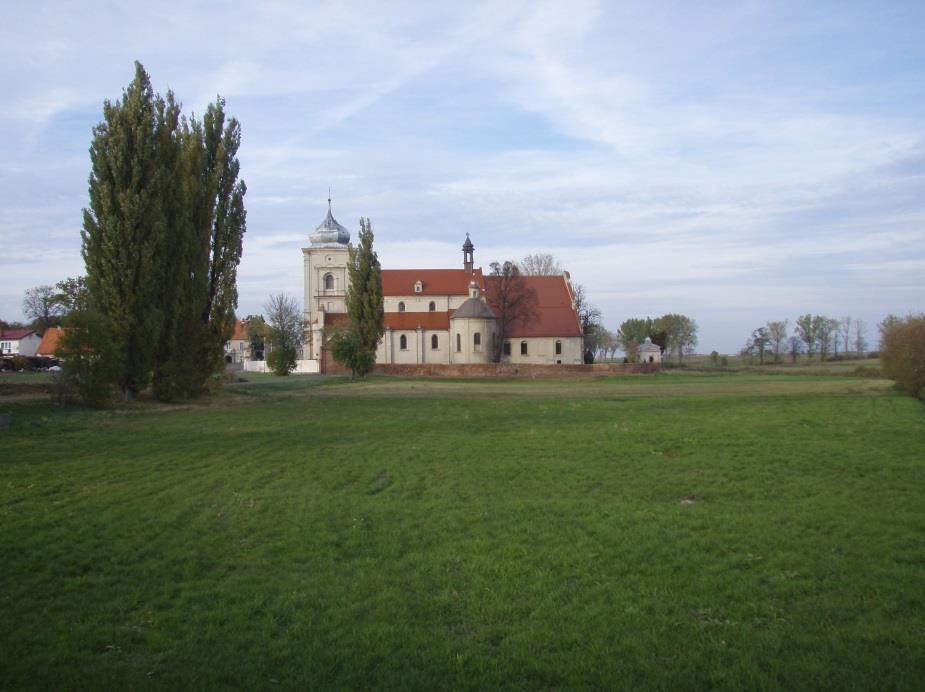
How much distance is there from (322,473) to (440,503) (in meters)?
3.23

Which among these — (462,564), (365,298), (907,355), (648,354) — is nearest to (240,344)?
(648,354)

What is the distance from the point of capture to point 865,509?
10.4m

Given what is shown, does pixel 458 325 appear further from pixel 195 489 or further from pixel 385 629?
pixel 385 629

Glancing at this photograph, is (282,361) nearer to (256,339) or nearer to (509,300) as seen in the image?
(509,300)

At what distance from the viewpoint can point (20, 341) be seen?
94.2 metres

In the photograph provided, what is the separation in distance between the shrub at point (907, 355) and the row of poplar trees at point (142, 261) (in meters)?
29.0

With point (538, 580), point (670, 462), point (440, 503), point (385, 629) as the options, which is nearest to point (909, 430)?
point (670, 462)

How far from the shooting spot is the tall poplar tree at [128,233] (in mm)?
26125

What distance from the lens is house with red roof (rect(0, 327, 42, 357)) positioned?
3681 inches

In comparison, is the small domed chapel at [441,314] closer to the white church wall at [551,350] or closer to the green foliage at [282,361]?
the white church wall at [551,350]

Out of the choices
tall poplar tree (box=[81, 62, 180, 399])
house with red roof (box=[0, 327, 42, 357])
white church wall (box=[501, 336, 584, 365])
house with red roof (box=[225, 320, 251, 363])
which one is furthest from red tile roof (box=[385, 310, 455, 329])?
tall poplar tree (box=[81, 62, 180, 399])

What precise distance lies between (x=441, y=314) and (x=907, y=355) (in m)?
52.4

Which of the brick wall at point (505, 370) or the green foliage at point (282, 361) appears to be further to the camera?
the green foliage at point (282, 361)

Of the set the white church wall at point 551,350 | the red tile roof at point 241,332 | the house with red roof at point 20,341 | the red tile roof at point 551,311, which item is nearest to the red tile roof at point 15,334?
the house with red roof at point 20,341
